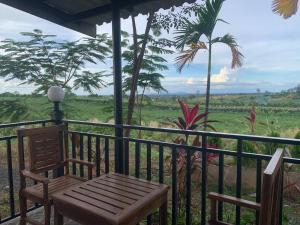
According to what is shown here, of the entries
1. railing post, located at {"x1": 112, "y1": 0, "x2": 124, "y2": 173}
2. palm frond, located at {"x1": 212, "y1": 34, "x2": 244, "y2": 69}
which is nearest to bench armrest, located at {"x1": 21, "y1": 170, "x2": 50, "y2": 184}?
railing post, located at {"x1": 112, "y1": 0, "x2": 124, "y2": 173}

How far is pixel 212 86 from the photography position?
555cm

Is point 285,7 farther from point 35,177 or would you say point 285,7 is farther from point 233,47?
point 35,177

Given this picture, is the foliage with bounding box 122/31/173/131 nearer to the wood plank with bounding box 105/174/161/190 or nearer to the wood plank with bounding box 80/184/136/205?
the wood plank with bounding box 105/174/161/190

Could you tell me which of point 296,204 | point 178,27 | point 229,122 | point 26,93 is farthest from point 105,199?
point 229,122

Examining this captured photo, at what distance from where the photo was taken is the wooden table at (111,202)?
158cm

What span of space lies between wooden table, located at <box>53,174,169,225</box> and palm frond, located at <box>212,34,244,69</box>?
4.15 metres

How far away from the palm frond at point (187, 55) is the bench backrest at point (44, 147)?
314cm

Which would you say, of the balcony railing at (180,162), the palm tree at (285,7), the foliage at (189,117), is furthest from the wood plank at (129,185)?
the palm tree at (285,7)

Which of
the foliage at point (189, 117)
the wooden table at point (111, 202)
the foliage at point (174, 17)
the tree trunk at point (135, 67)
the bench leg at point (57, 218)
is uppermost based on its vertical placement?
the foliage at point (174, 17)

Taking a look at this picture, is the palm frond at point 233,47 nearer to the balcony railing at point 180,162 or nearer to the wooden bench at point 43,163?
the balcony railing at point 180,162

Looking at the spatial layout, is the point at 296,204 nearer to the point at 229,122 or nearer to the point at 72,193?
the point at 72,193

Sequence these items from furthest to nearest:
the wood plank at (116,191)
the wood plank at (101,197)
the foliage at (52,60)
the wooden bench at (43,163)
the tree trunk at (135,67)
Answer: the foliage at (52,60), the tree trunk at (135,67), the wooden bench at (43,163), the wood plank at (116,191), the wood plank at (101,197)

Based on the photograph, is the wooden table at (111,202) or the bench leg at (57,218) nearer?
the wooden table at (111,202)

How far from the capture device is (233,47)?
5.52 meters
